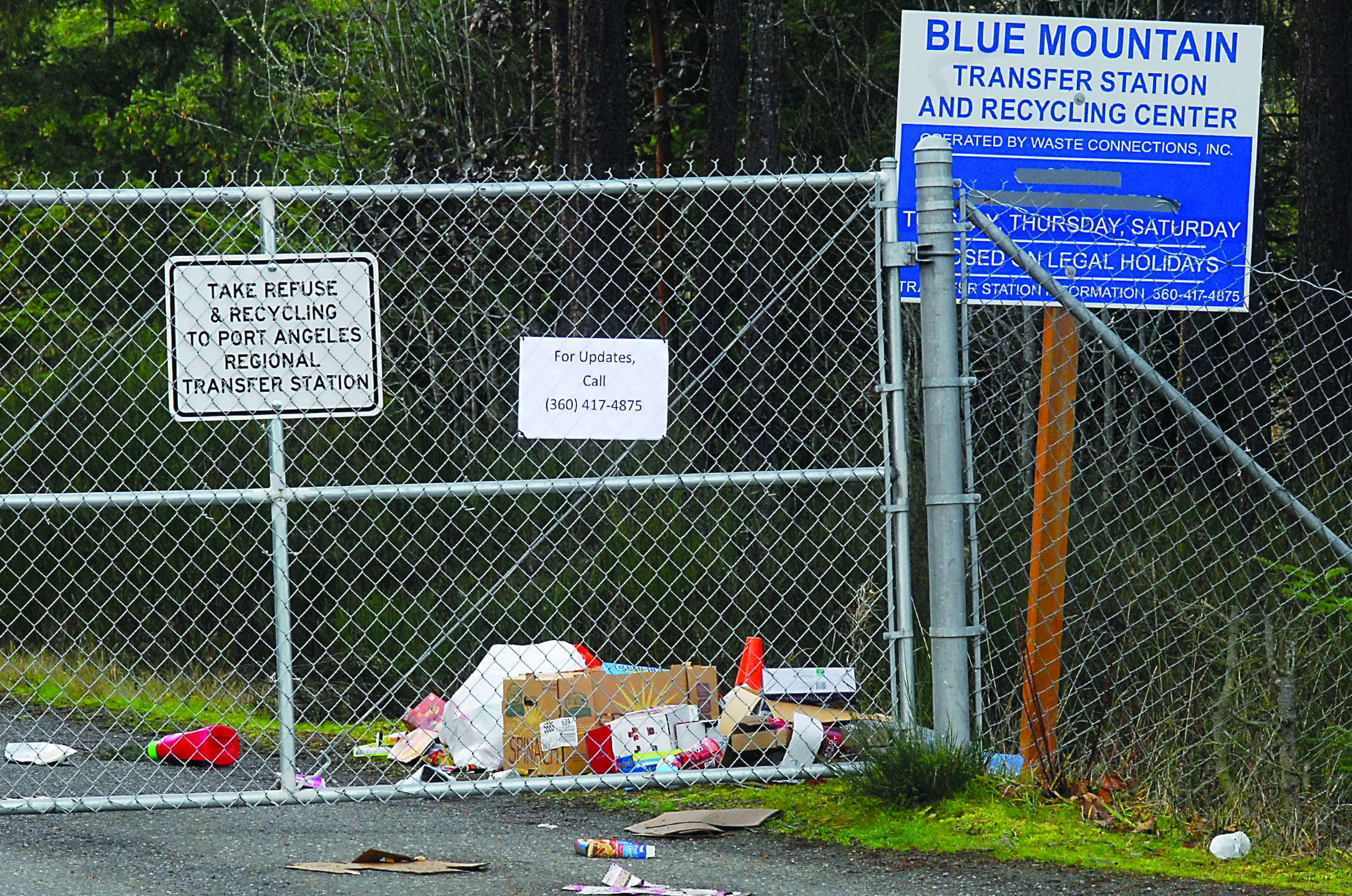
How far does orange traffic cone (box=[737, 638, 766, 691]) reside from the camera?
6.14 metres

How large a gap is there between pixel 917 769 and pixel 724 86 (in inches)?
500

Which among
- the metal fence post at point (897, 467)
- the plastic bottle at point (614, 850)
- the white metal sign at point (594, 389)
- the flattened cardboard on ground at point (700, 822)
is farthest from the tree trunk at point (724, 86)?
the plastic bottle at point (614, 850)

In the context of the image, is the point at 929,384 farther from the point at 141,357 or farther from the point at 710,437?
the point at 141,357

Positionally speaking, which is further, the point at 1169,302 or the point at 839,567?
the point at 839,567

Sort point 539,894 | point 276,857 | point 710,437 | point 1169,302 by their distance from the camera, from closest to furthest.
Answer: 1. point 539,894
2. point 276,857
3. point 1169,302
4. point 710,437

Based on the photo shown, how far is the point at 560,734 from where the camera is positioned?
17.8 feet

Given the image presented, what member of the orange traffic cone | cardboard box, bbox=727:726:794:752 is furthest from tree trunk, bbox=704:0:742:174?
cardboard box, bbox=727:726:794:752

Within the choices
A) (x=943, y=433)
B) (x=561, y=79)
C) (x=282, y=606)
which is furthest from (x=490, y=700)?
(x=561, y=79)

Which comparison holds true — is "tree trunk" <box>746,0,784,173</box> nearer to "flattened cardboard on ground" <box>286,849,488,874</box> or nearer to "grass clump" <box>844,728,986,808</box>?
"grass clump" <box>844,728,986,808</box>

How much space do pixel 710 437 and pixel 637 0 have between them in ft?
37.8

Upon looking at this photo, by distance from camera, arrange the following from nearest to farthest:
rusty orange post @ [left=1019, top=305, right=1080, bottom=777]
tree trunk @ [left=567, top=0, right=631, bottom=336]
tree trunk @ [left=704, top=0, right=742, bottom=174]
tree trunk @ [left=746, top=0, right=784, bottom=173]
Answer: rusty orange post @ [left=1019, top=305, right=1080, bottom=777]
tree trunk @ [left=567, top=0, right=631, bottom=336]
tree trunk @ [left=746, top=0, right=784, bottom=173]
tree trunk @ [left=704, top=0, right=742, bottom=174]

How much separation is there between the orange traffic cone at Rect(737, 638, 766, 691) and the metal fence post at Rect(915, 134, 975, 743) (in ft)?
4.77

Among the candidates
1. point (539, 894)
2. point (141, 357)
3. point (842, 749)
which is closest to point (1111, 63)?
point (842, 749)

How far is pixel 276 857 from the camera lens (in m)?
4.57
